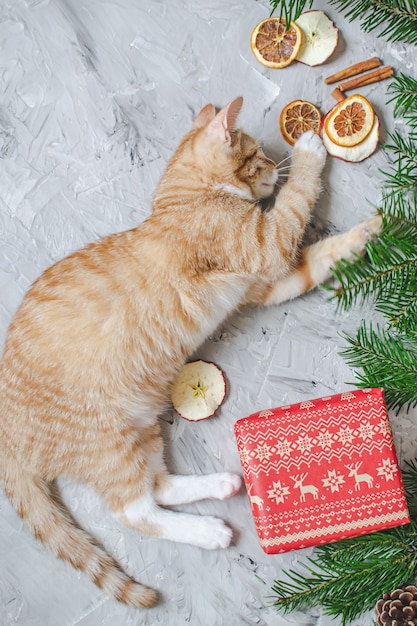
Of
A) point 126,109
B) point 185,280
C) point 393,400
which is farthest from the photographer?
point 126,109

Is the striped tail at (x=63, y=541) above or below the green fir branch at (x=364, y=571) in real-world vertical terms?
above

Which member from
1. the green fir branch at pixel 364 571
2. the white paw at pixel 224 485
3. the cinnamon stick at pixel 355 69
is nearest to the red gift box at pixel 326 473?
the green fir branch at pixel 364 571

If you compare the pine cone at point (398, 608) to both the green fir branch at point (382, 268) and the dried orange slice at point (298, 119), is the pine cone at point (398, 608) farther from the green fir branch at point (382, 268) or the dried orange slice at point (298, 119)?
the dried orange slice at point (298, 119)

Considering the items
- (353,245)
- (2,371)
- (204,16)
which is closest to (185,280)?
(353,245)

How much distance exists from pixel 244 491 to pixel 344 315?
20.9 inches

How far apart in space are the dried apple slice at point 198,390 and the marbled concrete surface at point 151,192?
33 millimetres

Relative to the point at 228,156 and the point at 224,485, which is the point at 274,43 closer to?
the point at 228,156

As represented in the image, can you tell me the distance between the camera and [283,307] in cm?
153

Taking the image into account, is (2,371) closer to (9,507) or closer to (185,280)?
(9,507)

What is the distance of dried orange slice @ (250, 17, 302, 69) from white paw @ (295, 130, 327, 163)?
20cm

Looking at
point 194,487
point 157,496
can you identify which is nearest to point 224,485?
point 194,487

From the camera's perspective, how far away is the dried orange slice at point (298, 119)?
1.50 meters

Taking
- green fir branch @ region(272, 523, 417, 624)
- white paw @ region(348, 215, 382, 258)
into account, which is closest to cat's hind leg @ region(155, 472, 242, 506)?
green fir branch @ region(272, 523, 417, 624)

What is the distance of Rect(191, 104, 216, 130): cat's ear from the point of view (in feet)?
4.63
